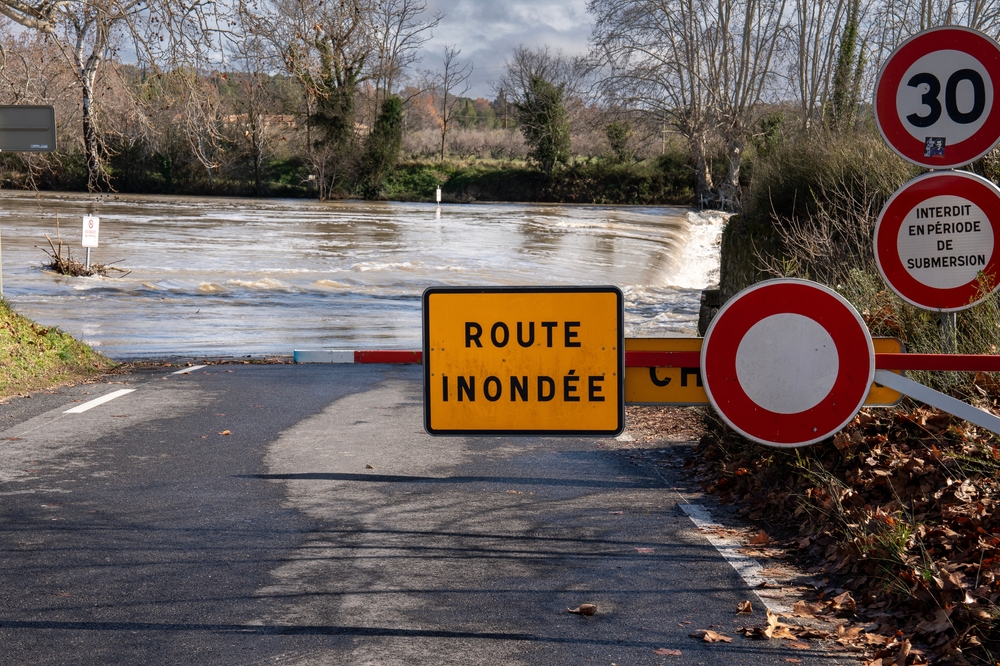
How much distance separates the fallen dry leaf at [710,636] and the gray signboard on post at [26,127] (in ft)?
35.3

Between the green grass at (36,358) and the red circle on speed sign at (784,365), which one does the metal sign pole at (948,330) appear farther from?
the green grass at (36,358)

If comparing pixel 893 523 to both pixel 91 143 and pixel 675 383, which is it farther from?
pixel 91 143

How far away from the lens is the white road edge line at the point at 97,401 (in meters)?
10.5

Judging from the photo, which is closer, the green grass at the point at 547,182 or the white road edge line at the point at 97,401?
the white road edge line at the point at 97,401

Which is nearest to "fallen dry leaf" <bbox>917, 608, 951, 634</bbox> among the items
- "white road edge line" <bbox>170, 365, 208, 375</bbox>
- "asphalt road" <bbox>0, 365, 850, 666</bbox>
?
"asphalt road" <bbox>0, 365, 850, 666</bbox>

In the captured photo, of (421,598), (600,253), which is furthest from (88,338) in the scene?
(600,253)

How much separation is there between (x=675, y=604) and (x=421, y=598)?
45.5 inches

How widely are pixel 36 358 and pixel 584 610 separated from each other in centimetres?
1066

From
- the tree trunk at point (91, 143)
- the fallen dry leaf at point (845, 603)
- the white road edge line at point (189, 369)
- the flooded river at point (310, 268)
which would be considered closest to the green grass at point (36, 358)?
the white road edge line at point (189, 369)

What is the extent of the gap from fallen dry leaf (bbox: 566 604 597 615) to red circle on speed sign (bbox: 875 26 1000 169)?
2.72 m

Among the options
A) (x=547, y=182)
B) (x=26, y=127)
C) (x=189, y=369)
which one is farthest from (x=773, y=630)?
(x=547, y=182)

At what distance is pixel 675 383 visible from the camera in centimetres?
342

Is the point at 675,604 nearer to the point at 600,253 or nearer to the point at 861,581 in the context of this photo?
the point at 861,581

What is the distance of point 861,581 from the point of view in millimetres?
4934
